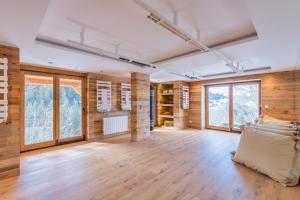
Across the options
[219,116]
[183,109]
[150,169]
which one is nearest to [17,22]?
[150,169]

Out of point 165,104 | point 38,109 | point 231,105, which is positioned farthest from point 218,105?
point 38,109

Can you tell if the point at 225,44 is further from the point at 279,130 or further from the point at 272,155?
the point at 272,155

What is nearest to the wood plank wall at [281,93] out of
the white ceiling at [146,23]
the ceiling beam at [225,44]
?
the white ceiling at [146,23]

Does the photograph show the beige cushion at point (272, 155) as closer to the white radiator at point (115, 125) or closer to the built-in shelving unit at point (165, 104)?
the white radiator at point (115, 125)

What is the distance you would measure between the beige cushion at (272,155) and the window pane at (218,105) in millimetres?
3469

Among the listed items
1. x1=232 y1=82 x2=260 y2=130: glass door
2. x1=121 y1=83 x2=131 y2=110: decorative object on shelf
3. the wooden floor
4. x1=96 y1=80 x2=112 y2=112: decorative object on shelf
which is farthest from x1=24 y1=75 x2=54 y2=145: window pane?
x1=232 y1=82 x2=260 y2=130: glass door

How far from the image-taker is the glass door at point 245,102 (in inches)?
230

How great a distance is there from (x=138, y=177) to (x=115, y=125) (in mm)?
3169

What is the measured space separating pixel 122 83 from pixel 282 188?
519 cm

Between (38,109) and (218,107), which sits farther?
(218,107)

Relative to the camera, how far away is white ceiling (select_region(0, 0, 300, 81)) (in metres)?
1.68

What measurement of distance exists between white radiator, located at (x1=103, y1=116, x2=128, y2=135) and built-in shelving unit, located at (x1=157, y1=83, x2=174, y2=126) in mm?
2630

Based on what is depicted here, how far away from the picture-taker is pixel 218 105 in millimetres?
6879

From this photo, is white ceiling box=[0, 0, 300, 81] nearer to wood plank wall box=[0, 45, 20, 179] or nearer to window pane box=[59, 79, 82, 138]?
wood plank wall box=[0, 45, 20, 179]
